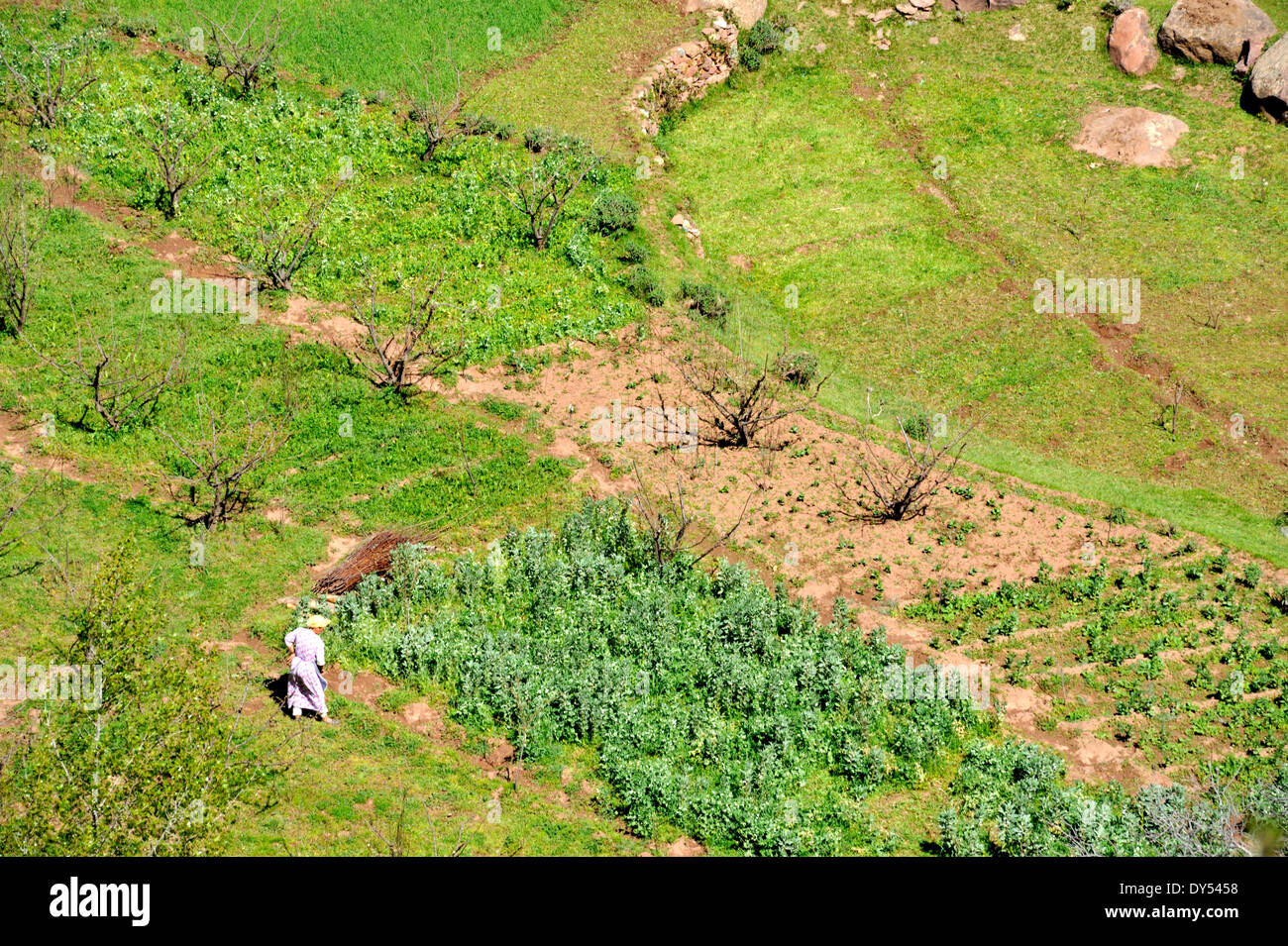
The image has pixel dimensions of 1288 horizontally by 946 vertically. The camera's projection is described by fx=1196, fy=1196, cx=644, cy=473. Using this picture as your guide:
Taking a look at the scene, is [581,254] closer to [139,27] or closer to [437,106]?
[437,106]

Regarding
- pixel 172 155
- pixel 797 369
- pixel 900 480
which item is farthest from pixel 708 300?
pixel 172 155

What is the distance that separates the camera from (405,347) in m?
22.6

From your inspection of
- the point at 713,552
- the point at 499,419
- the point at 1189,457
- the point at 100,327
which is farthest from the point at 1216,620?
the point at 100,327

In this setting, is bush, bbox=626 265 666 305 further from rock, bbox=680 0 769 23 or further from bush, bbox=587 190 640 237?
rock, bbox=680 0 769 23

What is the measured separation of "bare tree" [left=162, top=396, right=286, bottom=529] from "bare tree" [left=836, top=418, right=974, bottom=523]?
10038 millimetres

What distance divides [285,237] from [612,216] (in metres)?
7.14

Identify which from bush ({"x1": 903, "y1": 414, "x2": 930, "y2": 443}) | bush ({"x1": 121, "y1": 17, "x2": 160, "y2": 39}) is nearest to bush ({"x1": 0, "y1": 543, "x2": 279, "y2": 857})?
bush ({"x1": 903, "y1": 414, "x2": 930, "y2": 443})

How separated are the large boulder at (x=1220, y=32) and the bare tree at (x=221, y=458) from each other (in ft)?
85.3

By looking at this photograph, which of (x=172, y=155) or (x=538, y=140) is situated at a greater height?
(x=538, y=140)

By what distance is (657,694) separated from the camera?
55.9 ft

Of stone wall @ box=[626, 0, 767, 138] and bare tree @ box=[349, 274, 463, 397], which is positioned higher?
stone wall @ box=[626, 0, 767, 138]

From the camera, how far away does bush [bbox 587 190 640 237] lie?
2704 cm

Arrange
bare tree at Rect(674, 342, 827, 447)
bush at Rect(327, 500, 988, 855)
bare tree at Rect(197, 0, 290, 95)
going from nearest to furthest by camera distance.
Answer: bush at Rect(327, 500, 988, 855)
bare tree at Rect(674, 342, 827, 447)
bare tree at Rect(197, 0, 290, 95)
